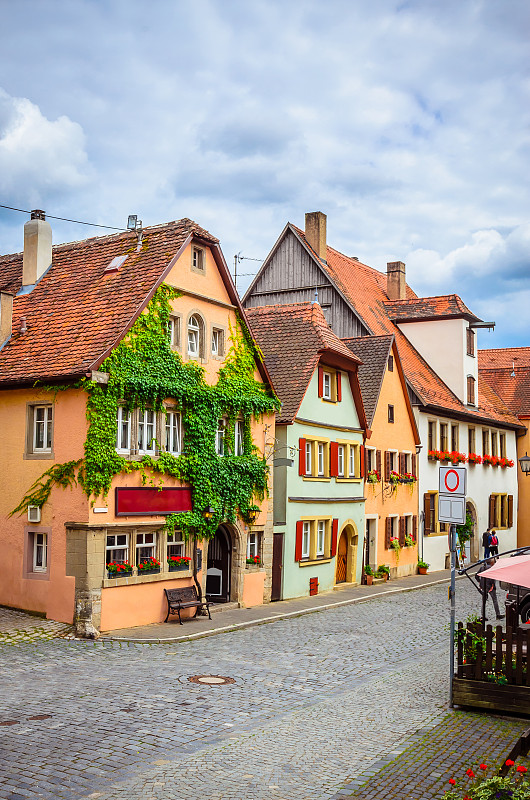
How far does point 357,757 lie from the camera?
9.82m

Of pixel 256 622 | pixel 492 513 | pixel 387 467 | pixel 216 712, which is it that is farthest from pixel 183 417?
pixel 492 513

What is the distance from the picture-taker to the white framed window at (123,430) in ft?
65.6

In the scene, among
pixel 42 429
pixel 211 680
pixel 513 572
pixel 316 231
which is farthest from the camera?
pixel 316 231

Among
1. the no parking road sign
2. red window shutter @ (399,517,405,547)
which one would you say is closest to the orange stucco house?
the no parking road sign

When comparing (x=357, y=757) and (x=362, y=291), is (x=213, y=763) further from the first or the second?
(x=362, y=291)

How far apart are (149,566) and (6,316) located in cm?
742

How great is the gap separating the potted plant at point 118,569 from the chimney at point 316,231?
23.1 metres

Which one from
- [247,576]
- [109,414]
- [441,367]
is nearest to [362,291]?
[441,367]

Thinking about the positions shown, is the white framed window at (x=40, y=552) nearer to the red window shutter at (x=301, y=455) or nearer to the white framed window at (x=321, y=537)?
the red window shutter at (x=301, y=455)

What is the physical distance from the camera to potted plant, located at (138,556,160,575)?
2026 cm

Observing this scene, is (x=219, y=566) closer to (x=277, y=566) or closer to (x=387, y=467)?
(x=277, y=566)

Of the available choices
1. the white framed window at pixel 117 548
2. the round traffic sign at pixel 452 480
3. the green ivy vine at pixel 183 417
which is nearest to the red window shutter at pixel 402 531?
the green ivy vine at pixel 183 417

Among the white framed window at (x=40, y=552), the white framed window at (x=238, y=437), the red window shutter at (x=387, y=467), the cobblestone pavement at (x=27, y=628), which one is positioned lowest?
the cobblestone pavement at (x=27, y=628)

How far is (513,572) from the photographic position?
484 inches
